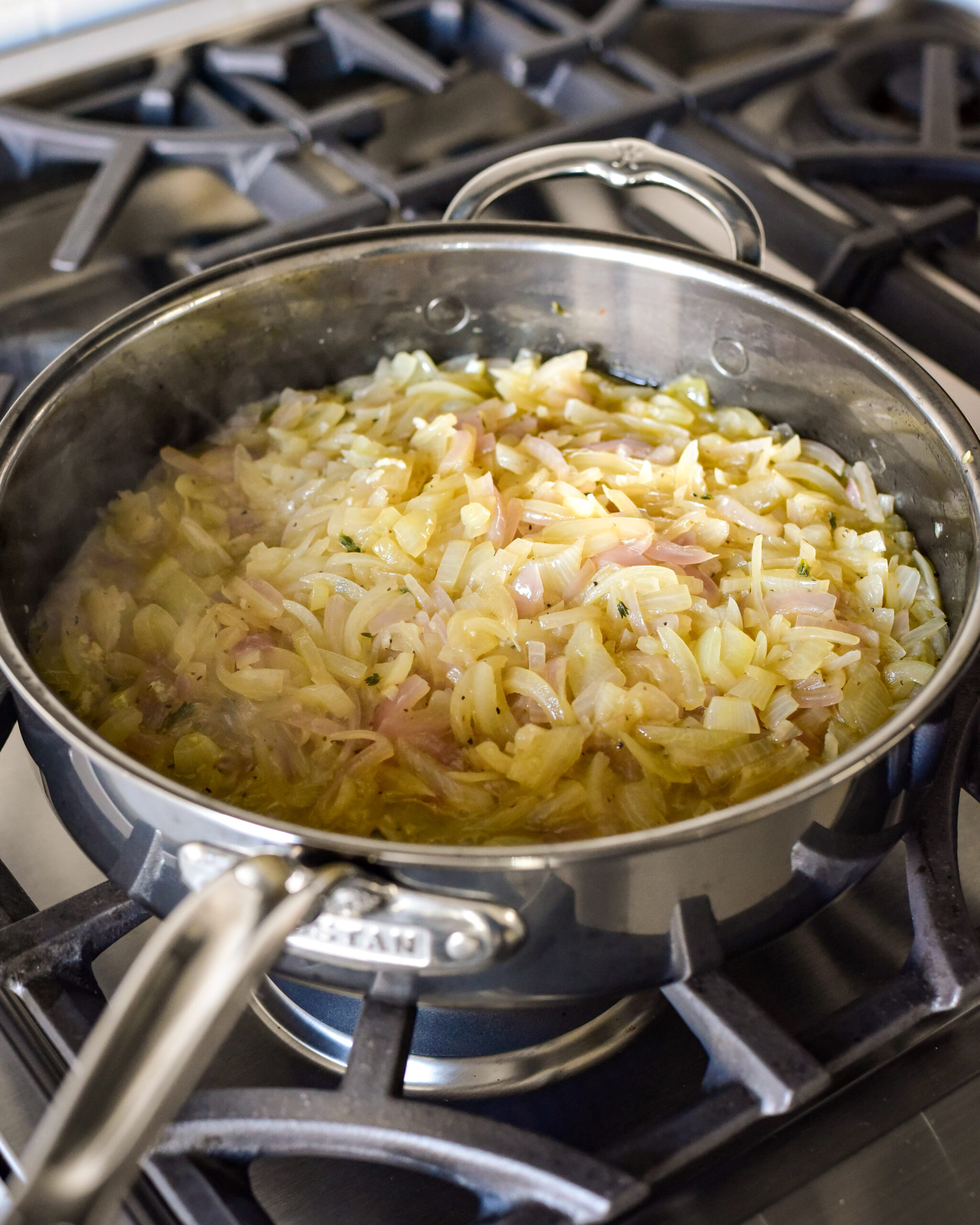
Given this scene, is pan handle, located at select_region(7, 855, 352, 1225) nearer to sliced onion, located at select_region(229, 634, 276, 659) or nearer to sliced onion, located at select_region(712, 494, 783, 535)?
sliced onion, located at select_region(229, 634, 276, 659)

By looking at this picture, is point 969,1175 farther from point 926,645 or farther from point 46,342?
point 46,342

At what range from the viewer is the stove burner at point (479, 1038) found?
875 mm

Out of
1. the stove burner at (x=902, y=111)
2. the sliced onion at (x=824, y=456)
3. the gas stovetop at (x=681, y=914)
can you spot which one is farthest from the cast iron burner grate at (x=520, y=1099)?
the stove burner at (x=902, y=111)

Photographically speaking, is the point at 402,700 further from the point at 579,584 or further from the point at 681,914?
the point at 681,914

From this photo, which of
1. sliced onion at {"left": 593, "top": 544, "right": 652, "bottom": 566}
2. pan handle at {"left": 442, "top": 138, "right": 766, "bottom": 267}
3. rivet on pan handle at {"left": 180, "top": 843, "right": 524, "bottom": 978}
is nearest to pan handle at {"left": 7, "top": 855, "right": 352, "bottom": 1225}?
rivet on pan handle at {"left": 180, "top": 843, "right": 524, "bottom": 978}

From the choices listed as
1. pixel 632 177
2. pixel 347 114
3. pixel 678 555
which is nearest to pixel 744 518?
pixel 678 555

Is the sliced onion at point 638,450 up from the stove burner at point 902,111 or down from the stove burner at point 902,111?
down

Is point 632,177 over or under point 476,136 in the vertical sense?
over

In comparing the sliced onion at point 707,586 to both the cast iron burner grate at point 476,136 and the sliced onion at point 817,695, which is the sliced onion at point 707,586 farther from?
the cast iron burner grate at point 476,136

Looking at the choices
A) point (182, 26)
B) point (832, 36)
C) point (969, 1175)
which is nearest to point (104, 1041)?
point (969, 1175)

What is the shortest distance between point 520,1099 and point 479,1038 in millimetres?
56

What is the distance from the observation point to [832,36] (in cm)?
186

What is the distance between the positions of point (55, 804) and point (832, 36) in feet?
5.72

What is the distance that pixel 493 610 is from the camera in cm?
106
